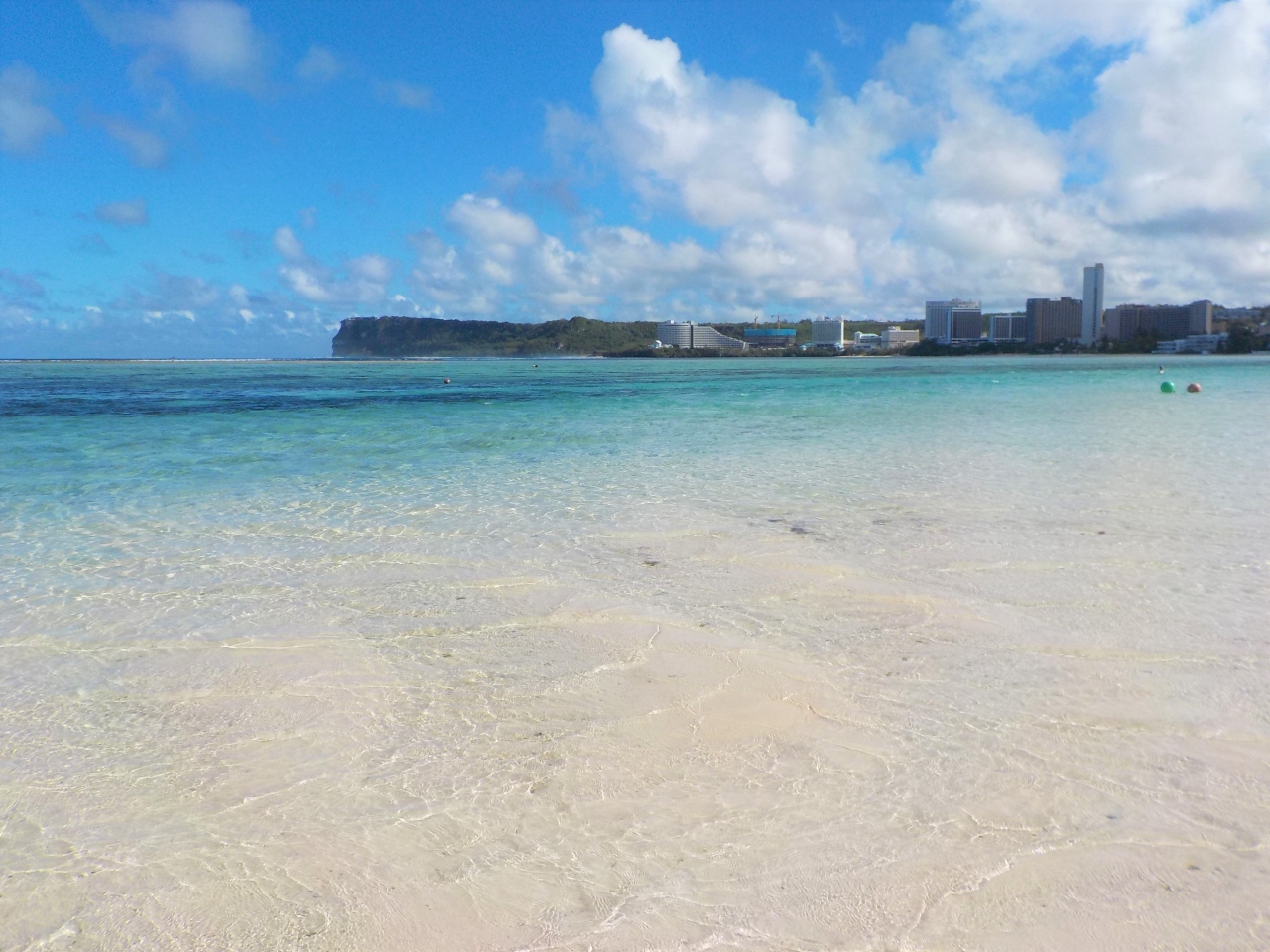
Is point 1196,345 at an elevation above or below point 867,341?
below

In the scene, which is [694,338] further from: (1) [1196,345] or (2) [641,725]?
(2) [641,725]

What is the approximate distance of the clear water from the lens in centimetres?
249

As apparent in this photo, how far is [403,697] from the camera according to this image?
13.3 feet

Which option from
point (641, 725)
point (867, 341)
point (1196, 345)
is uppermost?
point (867, 341)

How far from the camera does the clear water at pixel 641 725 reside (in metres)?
2.49

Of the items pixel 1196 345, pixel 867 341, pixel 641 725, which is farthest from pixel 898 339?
pixel 641 725

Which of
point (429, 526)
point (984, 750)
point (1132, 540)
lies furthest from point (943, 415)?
point (984, 750)

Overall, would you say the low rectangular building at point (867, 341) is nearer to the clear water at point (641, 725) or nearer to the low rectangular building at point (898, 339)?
the low rectangular building at point (898, 339)

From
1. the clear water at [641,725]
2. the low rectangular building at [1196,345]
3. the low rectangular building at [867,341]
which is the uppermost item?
the low rectangular building at [867,341]

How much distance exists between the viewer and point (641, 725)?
3666 millimetres

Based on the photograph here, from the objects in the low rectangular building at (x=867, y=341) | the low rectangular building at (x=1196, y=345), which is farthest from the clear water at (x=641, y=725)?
the low rectangular building at (x=867, y=341)

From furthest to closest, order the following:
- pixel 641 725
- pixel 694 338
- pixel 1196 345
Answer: pixel 694 338 → pixel 1196 345 → pixel 641 725

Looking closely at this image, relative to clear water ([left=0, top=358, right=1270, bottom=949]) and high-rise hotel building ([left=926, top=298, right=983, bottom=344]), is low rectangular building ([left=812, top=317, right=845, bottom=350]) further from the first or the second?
clear water ([left=0, top=358, right=1270, bottom=949])

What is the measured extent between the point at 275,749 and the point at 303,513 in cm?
577
